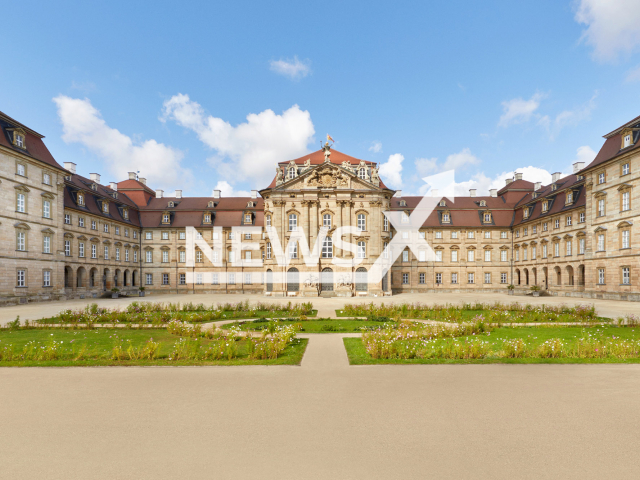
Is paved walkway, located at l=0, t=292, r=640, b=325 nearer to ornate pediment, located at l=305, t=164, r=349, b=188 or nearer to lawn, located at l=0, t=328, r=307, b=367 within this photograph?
lawn, located at l=0, t=328, r=307, b=367

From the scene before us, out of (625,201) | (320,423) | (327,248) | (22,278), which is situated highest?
(625,201)

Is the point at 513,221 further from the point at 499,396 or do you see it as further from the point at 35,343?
the point at 35,343

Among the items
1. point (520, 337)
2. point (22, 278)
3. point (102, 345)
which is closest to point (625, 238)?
point (520, 337)

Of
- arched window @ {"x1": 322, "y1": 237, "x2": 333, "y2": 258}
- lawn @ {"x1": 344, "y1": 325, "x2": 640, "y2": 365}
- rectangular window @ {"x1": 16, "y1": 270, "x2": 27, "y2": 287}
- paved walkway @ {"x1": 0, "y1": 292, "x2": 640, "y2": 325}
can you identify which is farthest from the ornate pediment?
→ lawn @ {"x1": 344, "y1": 325, "x2": 640, "y2": 365}

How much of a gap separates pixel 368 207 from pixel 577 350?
3724 centimetres

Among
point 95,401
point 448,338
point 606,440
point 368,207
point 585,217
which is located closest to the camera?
point 606,440

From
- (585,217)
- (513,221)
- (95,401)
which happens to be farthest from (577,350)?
(513,221)

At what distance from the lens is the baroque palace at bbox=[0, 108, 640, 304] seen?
36125 millimetres

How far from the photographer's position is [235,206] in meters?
59.3

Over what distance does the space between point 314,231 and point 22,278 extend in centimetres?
3103

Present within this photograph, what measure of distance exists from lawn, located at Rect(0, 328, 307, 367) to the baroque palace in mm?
24095

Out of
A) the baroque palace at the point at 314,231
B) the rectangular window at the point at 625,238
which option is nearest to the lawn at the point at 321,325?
the baroque palace at the point at 314,231

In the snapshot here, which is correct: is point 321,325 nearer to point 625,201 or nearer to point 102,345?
point 102,345

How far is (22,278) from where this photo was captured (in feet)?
115
